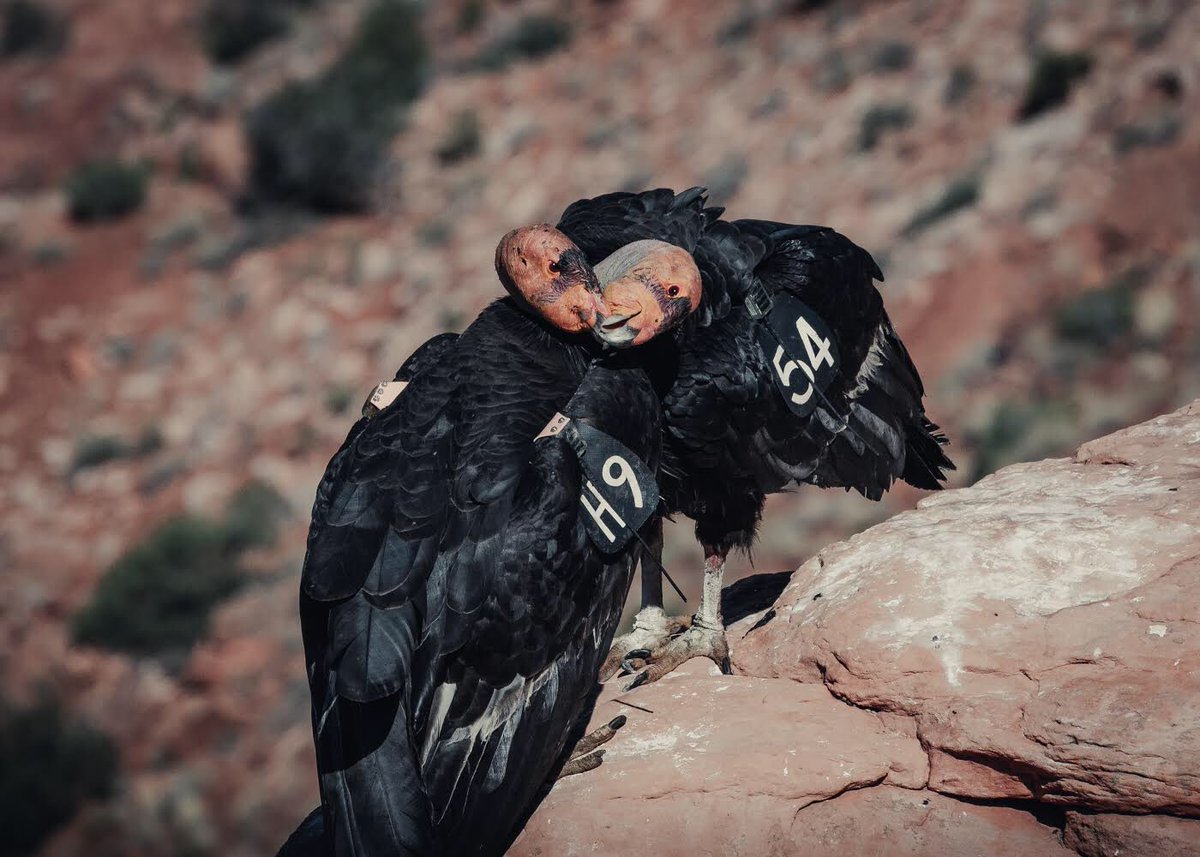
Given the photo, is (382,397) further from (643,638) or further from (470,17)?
(470,17)

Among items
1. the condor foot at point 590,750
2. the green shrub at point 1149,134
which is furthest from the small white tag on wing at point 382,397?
the green shrub at point 1149,134

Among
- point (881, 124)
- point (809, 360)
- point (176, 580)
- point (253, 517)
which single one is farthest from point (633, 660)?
point (881, 124)

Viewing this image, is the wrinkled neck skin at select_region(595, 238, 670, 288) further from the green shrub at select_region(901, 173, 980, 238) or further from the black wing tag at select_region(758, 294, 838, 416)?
the green shrub at select_region(901, 173, 980, 238)

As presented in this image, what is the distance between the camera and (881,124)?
18000 mm

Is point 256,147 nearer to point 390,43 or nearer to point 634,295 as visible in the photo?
point 390,43

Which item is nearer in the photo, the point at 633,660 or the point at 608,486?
the point at 608,486

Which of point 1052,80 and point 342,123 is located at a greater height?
point 342,123

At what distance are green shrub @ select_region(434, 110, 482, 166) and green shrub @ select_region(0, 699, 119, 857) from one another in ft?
40.9

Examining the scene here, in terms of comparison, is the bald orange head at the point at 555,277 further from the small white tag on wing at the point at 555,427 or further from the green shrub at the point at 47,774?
the green shrub at the point at 47,774

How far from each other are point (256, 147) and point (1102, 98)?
54.4 ft

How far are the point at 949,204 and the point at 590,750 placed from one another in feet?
39.8

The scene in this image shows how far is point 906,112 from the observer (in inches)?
707

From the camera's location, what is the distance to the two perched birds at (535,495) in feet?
12.8

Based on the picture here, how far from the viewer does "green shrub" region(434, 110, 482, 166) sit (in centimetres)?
2336
